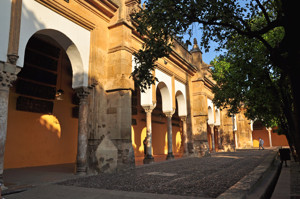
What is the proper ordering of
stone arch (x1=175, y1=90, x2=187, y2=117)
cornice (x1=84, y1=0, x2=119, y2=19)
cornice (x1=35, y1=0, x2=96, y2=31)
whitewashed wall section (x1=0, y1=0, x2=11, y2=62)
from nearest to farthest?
whitewashed wall section (x1=0, y1=0, x2=11, y2=62) → cornice (x1=35, y1=0, x2=96, y2=31) → cornice (x1=84, y1=0, x2=119, y2=19) → stone arch (x1=175, y1=90, x2=187, y2=117)

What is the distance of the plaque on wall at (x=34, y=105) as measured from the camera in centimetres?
998

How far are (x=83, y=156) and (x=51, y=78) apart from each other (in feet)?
17.7

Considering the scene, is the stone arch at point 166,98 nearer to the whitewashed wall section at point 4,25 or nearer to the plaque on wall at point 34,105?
the plaque on wall at point 34,105

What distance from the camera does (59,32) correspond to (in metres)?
7.55

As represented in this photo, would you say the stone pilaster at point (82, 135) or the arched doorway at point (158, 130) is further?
the arched doorway at point (158, 130)

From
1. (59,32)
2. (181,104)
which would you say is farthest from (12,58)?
(181,104)

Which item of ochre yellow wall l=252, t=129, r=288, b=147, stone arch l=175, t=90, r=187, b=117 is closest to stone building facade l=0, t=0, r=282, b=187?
stone arch l=175, t=90, r=187, b=117

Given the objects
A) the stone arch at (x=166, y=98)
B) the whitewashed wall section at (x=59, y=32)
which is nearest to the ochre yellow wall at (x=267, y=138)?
the stone arch at (x=166, y=98)

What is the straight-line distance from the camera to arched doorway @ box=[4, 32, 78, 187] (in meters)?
9.80

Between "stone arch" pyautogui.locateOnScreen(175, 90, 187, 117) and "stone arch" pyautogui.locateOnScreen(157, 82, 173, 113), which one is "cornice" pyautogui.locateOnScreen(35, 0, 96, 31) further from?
"stone arch" pyautogui.locateOnScreen(175, 90, 187, 117)

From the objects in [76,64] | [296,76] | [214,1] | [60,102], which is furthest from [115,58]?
[296,76]

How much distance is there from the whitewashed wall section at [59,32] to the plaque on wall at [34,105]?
11.4ft

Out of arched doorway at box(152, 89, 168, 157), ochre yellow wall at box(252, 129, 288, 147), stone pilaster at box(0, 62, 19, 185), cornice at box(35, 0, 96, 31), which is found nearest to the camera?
stone pilaster at box(0, 62, 19, 185)

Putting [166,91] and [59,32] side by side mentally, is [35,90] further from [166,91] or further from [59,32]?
[166,91]
